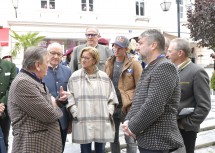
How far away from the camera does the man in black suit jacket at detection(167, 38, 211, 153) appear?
321cm

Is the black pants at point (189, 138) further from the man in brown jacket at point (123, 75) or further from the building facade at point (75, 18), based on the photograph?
the building facade at point (75, 18)

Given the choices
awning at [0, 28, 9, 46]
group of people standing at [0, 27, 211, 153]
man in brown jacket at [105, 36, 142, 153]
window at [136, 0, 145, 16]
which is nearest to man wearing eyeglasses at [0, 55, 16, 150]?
group of people standing at [0, 27, 211, 153]

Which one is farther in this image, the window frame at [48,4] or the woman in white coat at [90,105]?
the window frame at [48,4]

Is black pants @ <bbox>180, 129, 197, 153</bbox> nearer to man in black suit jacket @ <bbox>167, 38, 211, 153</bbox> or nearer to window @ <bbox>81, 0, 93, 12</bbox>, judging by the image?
man in black suit jacket @ <bbox>167, 38, 211, 153</bbox>

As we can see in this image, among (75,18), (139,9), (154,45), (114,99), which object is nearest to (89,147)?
(114,99)

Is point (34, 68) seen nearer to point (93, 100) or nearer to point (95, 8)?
point (93, 100)

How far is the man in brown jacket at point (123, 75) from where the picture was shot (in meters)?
4.22

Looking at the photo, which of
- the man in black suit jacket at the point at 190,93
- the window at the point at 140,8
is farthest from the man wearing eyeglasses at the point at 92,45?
the window at the point at 140,8

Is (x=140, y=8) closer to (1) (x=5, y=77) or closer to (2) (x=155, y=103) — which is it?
(1) (x=5, y=77)

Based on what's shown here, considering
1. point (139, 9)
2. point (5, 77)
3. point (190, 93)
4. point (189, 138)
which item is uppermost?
point (139, 9)

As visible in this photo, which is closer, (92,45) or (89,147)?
Answer: (89,147)

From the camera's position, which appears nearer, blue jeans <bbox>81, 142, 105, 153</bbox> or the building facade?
blue jeans <bbox>81, 142, 105, 153</bbox>

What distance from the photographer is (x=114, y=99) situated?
4.00 m

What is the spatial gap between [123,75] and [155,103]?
1740 millimetres
